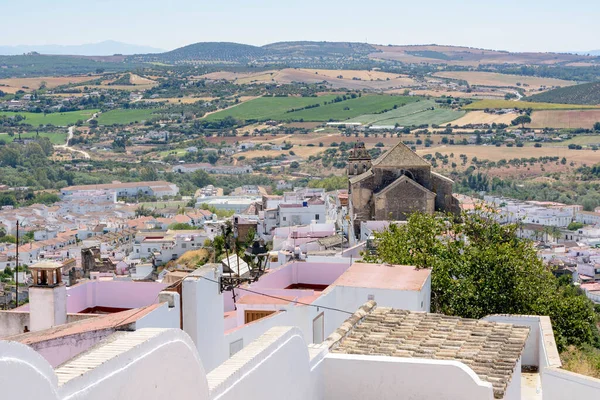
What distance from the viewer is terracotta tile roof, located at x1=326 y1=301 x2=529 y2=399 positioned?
7.40 m

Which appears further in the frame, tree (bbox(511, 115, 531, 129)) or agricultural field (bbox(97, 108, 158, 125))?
agricultural field (bbox(97, 108, 158, 125))

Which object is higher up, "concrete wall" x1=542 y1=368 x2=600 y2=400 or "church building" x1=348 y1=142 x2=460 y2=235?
"concrete wall" x1=542 y1=368 x2=600 y2=400

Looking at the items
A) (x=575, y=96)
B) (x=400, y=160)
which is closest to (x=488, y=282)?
(x=400, y=160)

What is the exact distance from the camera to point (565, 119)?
137000 mm

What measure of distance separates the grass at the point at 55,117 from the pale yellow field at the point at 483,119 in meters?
61.9

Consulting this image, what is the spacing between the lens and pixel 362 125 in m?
137

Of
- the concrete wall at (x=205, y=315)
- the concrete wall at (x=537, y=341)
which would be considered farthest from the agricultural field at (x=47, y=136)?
the concrete wall at (x=205, y=315)

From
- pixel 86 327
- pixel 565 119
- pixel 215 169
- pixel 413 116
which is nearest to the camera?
pixel 86 327

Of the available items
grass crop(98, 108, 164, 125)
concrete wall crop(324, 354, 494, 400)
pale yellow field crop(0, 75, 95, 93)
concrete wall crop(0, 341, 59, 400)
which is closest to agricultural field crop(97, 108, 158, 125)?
grass crop(98, 108, 164, 125)

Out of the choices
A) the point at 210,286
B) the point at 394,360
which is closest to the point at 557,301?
the point at 210,286

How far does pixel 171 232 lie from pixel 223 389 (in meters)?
57.6

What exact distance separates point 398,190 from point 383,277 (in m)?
19.8

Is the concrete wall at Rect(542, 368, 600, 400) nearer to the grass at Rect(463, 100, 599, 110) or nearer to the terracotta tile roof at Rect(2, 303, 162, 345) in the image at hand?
the terracotta tile roof at Rect(2, 303, 162, 345)

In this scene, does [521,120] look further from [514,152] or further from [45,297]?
[45,297]
